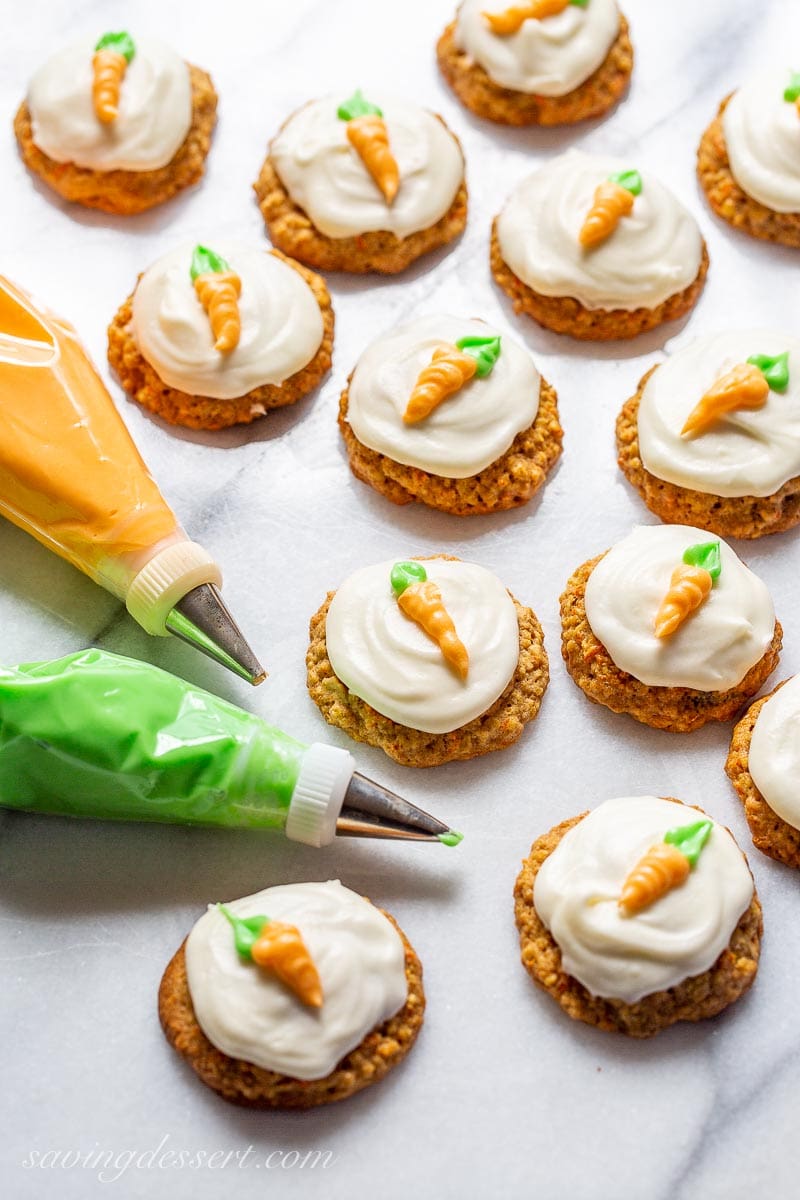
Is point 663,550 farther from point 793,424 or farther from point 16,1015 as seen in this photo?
point 16,1015

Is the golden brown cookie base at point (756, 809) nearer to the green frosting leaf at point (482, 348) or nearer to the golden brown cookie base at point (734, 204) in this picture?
the green frosting leaf at point (482, 348)

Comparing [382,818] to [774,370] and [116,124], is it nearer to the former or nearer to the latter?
[774,370]

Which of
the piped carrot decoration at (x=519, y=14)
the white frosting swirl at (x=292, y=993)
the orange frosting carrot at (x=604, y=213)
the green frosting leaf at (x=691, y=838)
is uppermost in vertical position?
the piped carrot decoration at (x=519, y=14)

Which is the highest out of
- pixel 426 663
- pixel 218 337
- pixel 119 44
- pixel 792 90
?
pixel 119 44

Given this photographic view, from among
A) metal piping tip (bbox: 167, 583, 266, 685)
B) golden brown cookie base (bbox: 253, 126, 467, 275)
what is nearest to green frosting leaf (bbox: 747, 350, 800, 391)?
golden brown cookie base (bbox: 253, 126, 467, 275)

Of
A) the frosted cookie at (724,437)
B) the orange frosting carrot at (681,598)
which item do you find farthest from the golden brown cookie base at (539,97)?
the orange frosting carrot at (681,598)

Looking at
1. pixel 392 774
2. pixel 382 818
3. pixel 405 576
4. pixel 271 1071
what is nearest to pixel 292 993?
pixel 271 1071

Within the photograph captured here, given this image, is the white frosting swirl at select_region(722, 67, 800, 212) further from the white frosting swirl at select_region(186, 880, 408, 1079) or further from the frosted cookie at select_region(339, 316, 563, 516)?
the white frosting swirl at select_region(186, 880, 408, 1079)
